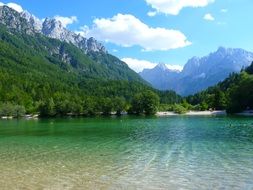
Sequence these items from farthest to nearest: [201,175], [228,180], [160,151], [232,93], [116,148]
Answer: [232,93] → [116,148] → [160,151] → [201,175] → [228,180]

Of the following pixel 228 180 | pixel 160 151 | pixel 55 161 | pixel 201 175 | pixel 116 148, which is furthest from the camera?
pixel 116 148

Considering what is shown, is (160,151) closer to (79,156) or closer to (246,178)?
(79,156)

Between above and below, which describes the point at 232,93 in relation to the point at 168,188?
above

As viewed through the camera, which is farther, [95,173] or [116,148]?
[116,148]

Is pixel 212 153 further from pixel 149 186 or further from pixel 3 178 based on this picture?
pixel 3 178

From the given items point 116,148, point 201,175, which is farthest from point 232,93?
point 201,175

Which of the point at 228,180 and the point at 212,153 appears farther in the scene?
the point at 212,153

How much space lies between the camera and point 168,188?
2319cm

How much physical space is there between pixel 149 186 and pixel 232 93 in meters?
160

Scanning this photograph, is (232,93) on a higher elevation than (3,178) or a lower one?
higher

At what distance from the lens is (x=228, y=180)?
82.1ft

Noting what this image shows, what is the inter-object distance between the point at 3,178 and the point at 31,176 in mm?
1874

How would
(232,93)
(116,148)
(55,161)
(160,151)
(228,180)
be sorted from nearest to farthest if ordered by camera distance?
(228,180)
(55,161)
(160,151)
(116,148)
(232,93)

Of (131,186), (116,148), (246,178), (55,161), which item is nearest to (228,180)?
(246,178)
